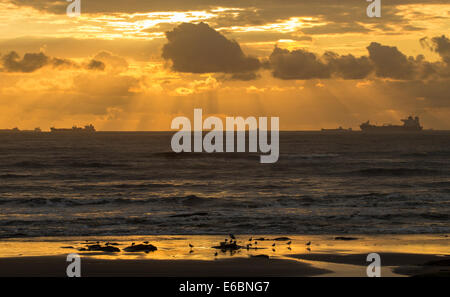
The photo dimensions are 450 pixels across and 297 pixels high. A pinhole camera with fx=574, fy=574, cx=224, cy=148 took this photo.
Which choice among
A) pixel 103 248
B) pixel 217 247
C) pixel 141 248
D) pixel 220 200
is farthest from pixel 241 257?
pixel 220 200

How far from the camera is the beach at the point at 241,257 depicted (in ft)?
58.4

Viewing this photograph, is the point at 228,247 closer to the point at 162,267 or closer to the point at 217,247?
the point at 217,247

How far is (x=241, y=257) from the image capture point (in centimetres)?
2023

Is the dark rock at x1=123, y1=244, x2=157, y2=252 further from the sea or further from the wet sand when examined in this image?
the sea

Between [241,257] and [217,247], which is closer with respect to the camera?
[241,257]

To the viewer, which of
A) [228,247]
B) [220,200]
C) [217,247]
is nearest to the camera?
[228,247]

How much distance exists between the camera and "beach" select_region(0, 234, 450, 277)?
17797mm

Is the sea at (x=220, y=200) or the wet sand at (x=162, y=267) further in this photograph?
the sea at (x=220, y=200)

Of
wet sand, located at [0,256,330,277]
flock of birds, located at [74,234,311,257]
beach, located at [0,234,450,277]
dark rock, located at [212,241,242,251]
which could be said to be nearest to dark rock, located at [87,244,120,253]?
flock of birds, located at [74,234,311,257]

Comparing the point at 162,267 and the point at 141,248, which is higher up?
the point at 141,248

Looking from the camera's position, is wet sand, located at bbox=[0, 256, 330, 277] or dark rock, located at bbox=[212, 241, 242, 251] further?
dark rock, located at bbox=[212, 241, 242, 251]

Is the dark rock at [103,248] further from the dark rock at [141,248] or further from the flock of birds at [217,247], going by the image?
the dark rock at [141,248]

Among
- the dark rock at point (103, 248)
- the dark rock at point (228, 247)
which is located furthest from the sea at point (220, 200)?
the dark rock at point (103, 248)
